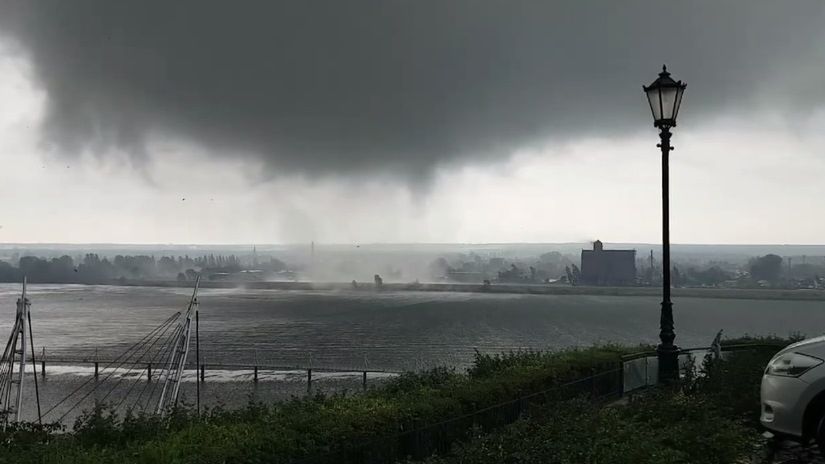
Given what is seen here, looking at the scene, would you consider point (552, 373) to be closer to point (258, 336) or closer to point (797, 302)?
point (258, 336)

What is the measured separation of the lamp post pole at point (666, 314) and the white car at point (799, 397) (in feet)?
14.6

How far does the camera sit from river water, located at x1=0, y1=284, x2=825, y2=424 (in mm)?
59219

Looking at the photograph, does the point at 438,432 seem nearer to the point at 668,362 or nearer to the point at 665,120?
the point at 668,362

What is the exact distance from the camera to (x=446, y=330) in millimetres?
96375

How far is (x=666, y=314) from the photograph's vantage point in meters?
12.3

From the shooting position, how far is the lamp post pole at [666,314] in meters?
12.1

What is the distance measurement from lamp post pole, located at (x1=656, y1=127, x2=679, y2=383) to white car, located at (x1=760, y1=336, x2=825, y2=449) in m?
4.45

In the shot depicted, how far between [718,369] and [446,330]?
85958 millimetres

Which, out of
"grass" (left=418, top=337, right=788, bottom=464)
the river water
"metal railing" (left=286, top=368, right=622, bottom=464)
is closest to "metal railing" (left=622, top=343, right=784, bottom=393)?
"metal railing" (left=286, top=368, right=622, bottom=464)

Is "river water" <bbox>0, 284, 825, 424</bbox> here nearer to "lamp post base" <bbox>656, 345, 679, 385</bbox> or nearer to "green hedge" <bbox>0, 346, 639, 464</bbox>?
"green hedge" <bbox>0, 346, 639, 464</bbox>

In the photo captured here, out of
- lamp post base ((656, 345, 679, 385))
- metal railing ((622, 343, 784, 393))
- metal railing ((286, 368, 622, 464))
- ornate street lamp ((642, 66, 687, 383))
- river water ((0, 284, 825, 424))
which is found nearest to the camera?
metal railing ((286, 368, 622, 464))

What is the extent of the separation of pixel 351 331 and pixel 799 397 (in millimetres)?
92747

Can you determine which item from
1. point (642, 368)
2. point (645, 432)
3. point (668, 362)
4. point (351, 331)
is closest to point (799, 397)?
point (645, 432)

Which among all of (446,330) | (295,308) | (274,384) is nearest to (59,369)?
(274,384)
